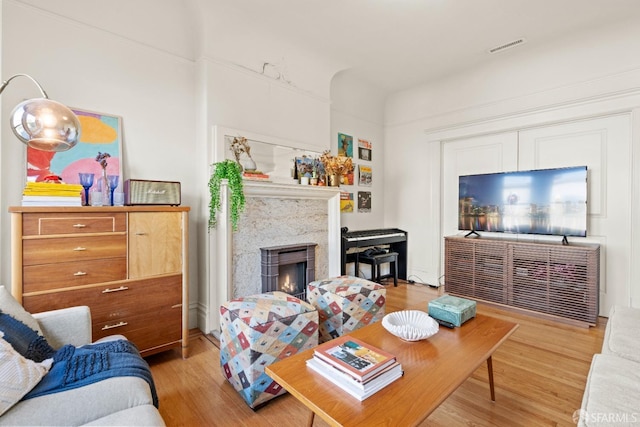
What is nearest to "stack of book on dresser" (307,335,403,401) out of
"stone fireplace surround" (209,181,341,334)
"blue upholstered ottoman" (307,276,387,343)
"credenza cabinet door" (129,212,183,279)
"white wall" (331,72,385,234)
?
"blue upholstered ottoman" (307,276,387,343)

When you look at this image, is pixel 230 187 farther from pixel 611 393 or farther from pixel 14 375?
pixel 611 393

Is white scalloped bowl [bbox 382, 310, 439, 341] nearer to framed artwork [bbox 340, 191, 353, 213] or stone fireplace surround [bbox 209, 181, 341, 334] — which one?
stone fireplace surround [bbox 209, 181, 341, 334]

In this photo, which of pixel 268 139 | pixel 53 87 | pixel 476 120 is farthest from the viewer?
pixel 476 120

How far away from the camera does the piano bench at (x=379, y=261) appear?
4262 mm

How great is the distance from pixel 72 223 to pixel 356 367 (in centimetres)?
196

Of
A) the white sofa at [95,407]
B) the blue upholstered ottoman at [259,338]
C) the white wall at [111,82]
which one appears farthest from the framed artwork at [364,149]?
the white sofa at [95,407]

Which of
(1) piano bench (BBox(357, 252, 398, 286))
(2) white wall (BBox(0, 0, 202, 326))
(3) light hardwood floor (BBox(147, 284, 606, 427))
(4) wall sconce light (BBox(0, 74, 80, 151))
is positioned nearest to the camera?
(4) wall sconce light (BBox(0, 74, 80, 151))

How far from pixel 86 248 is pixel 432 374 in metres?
2.20

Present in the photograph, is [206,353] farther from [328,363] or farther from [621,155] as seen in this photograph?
[621,155]

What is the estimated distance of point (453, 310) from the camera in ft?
6.17

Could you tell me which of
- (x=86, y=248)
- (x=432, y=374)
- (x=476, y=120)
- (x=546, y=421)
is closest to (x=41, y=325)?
(x=86, y=248)

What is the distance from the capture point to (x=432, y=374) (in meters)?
1.35

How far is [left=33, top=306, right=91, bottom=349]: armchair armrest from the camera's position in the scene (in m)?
1.58

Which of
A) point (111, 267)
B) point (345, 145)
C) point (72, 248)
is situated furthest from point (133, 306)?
point (345, 145)
